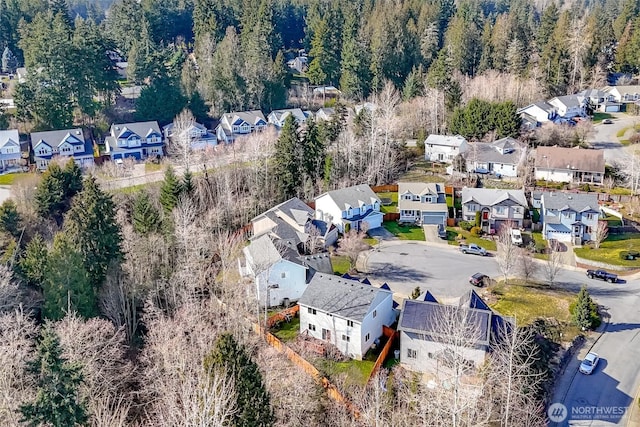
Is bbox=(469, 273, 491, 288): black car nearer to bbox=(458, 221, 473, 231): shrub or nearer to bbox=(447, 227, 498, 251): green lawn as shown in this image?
bbox=(447, 227, 498, 251): green lawn

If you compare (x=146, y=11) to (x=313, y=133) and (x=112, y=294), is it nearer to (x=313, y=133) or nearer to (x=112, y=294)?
(x=313, y=133)

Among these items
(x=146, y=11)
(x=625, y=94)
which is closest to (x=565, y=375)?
(x=625, y=94)

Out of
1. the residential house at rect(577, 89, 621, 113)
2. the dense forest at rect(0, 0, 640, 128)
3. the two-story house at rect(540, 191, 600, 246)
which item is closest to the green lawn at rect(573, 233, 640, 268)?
the two-story house at rect(540, 191, 600, 246)

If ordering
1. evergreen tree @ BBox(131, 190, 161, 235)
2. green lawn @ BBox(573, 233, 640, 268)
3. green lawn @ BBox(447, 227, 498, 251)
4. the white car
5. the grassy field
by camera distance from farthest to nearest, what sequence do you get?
green lawn @ BBox(447, 227, 498, 251) < green lawn @ BBox(573, 233, 640, 268) < evergreen tree @ BBox(131, 190, 161, 235) < the grassy field < the white car

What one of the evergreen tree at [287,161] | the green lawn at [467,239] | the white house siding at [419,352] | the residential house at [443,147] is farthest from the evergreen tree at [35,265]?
the residential house at [443,147]

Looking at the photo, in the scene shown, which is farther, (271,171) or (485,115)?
(485,115)

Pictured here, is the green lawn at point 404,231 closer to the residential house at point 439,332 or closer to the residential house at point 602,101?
the residential house at point 439,332
